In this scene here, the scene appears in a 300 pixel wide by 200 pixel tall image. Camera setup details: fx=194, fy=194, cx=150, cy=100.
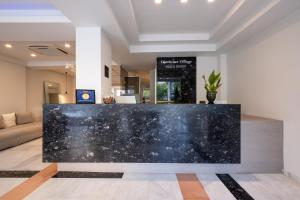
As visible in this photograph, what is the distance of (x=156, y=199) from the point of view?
2588 mm

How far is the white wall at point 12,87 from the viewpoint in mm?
6324

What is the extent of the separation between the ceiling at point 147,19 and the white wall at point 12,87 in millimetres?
2894

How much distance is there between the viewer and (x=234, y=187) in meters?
2.93

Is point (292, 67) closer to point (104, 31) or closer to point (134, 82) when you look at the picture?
point (104, 31)

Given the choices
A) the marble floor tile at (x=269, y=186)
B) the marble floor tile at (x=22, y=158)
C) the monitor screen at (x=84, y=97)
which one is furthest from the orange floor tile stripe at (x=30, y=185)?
the marble floor tile at (x=269, y=186)

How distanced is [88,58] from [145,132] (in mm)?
1739

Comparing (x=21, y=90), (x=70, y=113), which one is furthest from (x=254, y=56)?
(x=21, y=90)

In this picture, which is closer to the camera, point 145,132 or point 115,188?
point 115,188

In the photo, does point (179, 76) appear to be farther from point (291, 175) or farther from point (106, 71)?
point (291, 175)

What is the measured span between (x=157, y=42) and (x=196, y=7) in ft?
5.47

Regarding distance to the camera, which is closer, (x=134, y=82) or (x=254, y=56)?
(x=254, y=56)

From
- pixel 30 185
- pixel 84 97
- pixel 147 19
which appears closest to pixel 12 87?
pixel 84 97

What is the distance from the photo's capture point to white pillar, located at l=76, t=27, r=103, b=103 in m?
3.62

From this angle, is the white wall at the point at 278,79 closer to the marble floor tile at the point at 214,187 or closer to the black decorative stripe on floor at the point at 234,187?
the black decorative stripe on floor at the point at 234,187
